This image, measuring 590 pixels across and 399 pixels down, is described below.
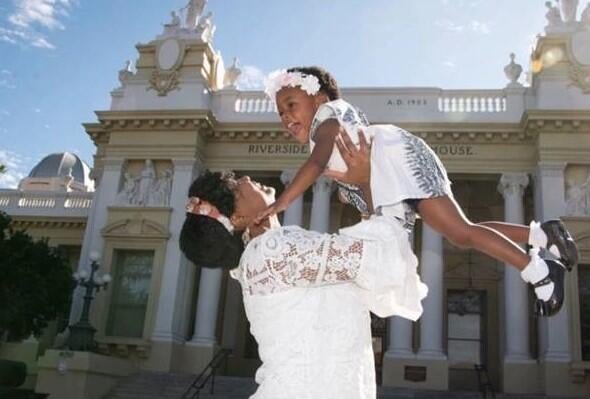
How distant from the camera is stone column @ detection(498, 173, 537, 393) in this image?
18719 millimetres

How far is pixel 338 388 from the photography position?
2.35 m

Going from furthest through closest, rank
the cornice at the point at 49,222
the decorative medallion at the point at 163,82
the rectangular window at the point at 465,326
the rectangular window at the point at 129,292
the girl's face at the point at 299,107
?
the cornice at the point at 49,222 → the rectangular window at the point at 465,326 → the decorative medallion at the point at 163,82 → the rectangular window at the point at 129,292 → the girl's face at the point at 299,107

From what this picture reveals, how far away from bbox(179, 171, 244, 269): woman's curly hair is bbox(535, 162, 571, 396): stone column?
15.7m

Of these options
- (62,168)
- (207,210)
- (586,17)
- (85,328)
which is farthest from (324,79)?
(62,168)

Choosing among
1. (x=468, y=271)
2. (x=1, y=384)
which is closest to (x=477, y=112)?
(x=468, y=271)

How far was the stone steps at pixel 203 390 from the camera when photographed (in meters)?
17.7

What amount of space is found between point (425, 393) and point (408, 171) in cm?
1666

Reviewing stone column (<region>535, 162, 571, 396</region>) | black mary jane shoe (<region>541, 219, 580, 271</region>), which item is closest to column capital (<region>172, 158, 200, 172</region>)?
stone column (<region>535, 162, 571, 396</region>)

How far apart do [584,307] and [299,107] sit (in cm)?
1820

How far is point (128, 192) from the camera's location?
22703 millimetres

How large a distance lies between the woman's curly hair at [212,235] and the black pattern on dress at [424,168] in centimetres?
87

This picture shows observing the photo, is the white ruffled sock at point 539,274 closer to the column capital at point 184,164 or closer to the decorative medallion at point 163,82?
the column capital at point 184,164

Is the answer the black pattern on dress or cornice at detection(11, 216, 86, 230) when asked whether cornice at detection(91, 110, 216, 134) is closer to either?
cornice at detection(11, 216, 86, 230)

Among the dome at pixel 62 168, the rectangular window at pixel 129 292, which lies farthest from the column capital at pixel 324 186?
the dome at pixel 62 168
